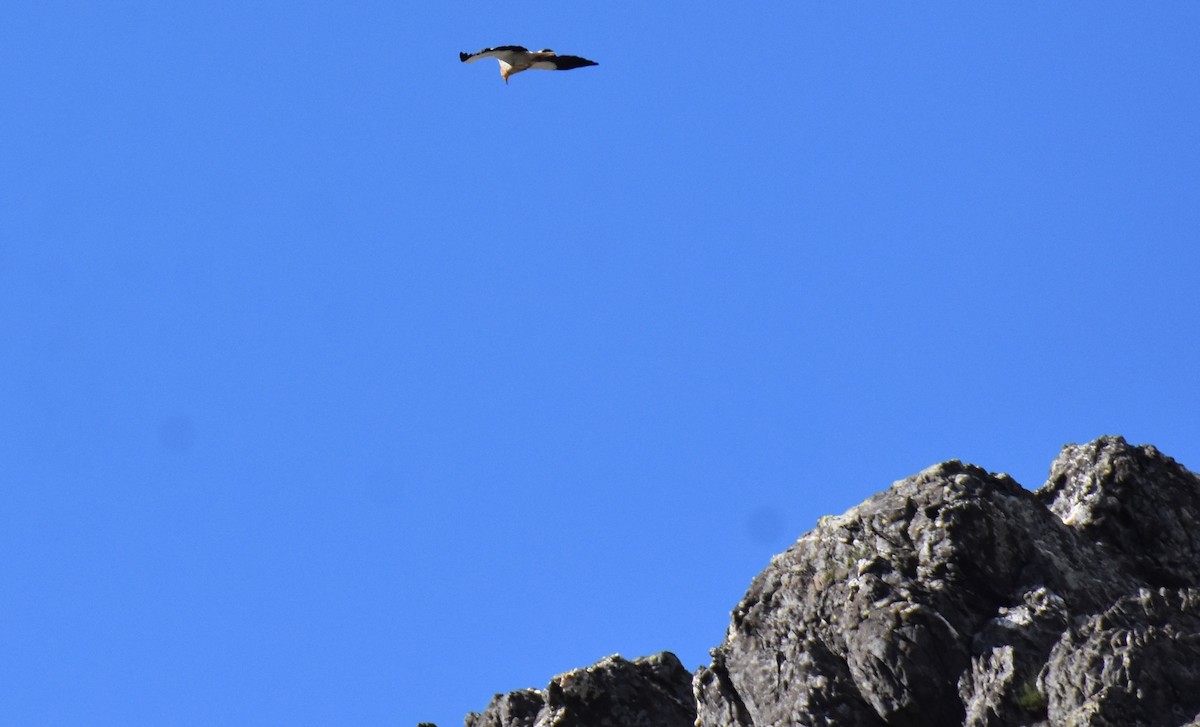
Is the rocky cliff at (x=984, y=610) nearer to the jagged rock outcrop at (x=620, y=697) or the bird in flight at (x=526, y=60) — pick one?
the jagged rock outcrop at (x=620, y=697)

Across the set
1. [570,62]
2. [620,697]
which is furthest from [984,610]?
[570,62]

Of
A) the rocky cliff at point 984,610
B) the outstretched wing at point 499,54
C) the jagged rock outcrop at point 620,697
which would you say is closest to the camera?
the rocky cliff at point 984,610

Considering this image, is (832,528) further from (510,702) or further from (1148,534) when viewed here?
(510,702)

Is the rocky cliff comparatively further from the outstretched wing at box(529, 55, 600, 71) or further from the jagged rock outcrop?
the outstretched wing at box(529, 55, 600, 71)

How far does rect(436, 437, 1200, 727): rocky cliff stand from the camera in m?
23.0

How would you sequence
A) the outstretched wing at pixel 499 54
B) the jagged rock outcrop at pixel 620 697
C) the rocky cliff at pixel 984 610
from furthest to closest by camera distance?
1. the outstretched wing at pixel 499 54
2. the jagged rock outcrop at pixel 620 697
3. the rocky cliff at pixel 984 610

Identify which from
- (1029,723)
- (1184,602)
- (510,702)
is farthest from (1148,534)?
(510,702)

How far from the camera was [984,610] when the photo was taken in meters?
25.0

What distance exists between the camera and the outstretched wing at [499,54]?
3406 centimetres

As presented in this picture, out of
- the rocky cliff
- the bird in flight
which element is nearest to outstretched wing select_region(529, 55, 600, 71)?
the bird in flight

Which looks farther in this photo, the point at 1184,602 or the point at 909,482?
the point at 909,482

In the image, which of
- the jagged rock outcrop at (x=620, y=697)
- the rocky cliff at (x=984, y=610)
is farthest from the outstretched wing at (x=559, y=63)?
the jagged rock outcrop at (x=620, y=697)

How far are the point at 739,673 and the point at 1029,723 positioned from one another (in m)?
6.27

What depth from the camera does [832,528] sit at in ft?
90.5
